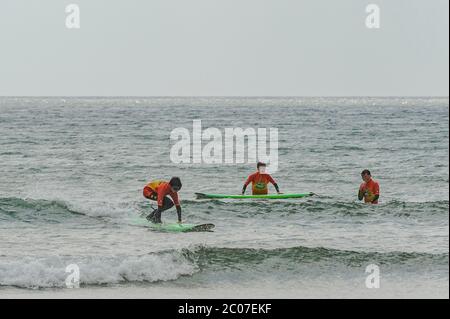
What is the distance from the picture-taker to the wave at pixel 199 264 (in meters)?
15.2

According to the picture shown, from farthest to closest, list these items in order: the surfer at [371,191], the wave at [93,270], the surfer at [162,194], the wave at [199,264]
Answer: the surfer at [371,191] < the surfer at [162,194] < the wave at [199,264] < the wave at [93,270]

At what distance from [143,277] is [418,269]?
5.91 meters

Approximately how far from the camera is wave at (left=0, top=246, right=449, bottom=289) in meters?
15.2

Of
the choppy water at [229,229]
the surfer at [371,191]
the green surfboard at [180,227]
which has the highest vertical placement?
the surfer at [371,191]

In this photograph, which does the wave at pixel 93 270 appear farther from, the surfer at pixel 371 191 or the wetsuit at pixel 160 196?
the surfer at pixel 371 191

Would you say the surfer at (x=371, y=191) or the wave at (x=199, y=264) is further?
the surfer at (x=371, y=191)

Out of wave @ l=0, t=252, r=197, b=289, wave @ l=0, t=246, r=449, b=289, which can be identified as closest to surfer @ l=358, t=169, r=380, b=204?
wave @ l=0, t=246, r=449, b=289

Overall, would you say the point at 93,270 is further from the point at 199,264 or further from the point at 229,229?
the point at 229,229

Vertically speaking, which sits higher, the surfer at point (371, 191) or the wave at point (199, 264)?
the surfer at point (371, 191)

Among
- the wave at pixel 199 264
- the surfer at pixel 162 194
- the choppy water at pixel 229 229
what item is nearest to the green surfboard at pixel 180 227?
the surfer at pixel 162 194

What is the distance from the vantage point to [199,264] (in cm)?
1672

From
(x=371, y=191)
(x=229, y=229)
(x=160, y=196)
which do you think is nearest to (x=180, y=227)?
(x=160, y=196)

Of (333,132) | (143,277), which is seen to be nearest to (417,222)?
(143,277)
